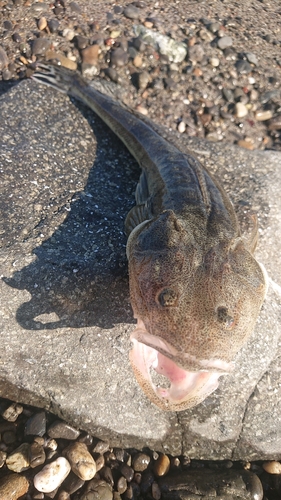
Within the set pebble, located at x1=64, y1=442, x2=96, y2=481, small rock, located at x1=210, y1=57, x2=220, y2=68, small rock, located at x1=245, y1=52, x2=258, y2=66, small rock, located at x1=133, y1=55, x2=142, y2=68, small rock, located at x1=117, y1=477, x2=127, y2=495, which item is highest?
small rock, located at x1=245, y1=52, x2=258, y2=66

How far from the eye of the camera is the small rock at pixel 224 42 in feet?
23.2

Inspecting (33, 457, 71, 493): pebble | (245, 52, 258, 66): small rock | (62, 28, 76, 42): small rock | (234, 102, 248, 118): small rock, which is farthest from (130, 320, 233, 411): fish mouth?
(245, 52, 258, 66): small rock

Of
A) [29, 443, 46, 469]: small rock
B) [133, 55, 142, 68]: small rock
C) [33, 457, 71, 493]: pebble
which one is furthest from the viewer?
[133, 55, 142, 68]: small rock

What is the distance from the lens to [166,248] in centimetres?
323

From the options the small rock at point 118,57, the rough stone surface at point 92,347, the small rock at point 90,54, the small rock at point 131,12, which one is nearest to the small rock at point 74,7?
the small rock at point 131,12

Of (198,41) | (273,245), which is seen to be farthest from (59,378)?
(198,41)

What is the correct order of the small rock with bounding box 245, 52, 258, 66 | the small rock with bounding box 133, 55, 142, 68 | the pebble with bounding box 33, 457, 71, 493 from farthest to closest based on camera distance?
the small rock with bounding box 245, 52, 258, 66 < the small rock with bounding box 133, 55, 142, 68 < the pebble with bounding box 33, 457, 71, 493

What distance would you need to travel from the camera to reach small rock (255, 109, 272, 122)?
6.77m

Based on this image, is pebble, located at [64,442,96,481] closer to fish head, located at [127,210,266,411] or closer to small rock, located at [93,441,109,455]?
small rock, located at [93,441,109,455]

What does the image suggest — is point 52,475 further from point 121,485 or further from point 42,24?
point 42,24

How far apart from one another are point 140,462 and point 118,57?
17.8 feet

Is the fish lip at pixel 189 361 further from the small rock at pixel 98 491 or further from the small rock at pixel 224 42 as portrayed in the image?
the small rock at pixel 224 42

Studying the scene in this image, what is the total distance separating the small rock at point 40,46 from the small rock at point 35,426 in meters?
5.10

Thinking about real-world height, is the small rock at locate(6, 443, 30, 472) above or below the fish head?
below
